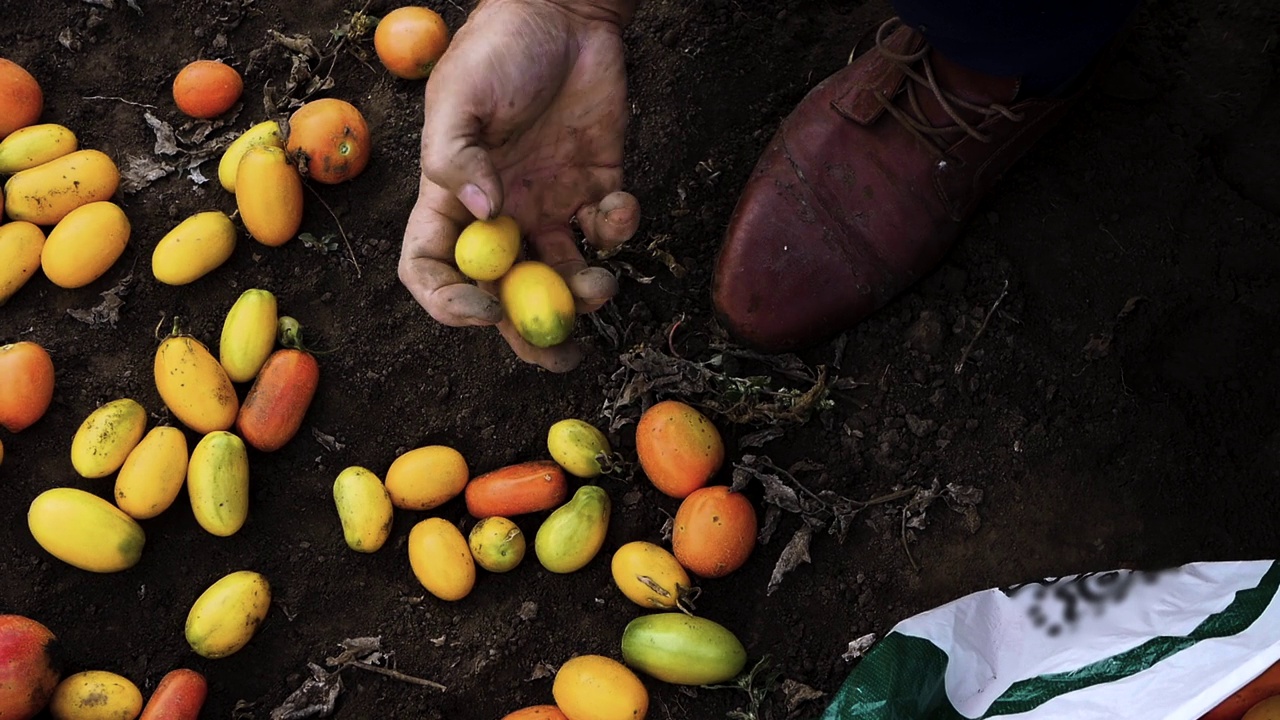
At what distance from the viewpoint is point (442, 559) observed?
9.00ft

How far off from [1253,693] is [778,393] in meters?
1.30

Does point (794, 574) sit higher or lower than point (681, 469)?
lower

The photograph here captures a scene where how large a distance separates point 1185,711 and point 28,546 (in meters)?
2.96

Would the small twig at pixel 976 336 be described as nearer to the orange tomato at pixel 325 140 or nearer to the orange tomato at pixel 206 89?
the orange tomato at pixel 325 140

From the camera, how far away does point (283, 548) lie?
9.59 ft

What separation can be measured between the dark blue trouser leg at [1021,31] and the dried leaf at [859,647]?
1.49 m

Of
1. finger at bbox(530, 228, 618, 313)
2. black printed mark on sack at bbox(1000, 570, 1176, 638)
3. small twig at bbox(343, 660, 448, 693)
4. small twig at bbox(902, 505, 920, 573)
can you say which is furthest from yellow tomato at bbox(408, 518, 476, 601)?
black printed mark on sack at bbox(1000, 570, 1176, 638)

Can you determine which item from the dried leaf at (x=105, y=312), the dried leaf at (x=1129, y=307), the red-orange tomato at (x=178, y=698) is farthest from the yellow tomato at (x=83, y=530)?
the dried leaf at (x=1129, y=307)

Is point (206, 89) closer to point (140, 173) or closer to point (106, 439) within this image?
point (140, 173)

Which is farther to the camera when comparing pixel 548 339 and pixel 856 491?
pixel 856 491

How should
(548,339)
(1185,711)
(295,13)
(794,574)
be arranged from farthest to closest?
(295,13)
(794,574)
(548,339)
(1185,711)

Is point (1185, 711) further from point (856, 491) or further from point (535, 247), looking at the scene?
point (535, 247)

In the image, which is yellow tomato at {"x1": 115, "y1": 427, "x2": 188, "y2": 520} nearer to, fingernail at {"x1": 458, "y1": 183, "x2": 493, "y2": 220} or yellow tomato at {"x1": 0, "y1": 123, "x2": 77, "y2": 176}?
yellow tomato at {"x1": 0, "y1": 123, "x2": 77, "y2": 176}

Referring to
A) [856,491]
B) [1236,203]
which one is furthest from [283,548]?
[1236,203]
